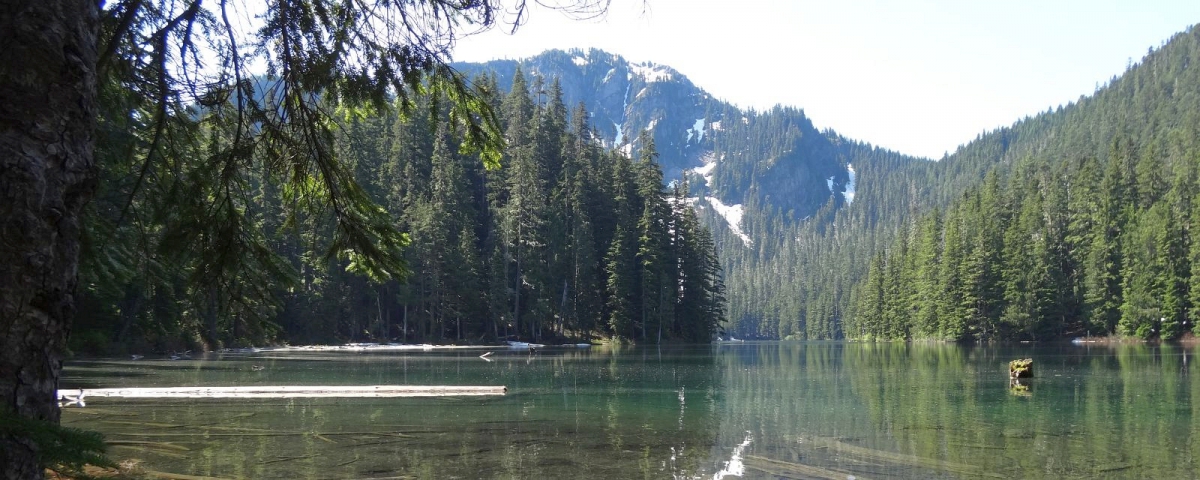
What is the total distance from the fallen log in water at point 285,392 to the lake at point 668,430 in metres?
0.81

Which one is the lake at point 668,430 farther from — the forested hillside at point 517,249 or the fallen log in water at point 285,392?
the forested hillside at point 517,249

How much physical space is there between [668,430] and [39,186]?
1380 cm

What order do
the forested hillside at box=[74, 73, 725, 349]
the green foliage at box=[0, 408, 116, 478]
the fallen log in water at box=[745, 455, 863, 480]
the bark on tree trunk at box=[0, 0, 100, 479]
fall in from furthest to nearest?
the forested hillside at box=[74, 73, 725, 349], the fallen log in water at box=[745, 455, 863, 480], the bark on tree trunk at box=[0, 0, 100, 479], the green foliage at box=[0, 408, 116, 478]

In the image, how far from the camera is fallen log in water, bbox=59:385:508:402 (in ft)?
61.1

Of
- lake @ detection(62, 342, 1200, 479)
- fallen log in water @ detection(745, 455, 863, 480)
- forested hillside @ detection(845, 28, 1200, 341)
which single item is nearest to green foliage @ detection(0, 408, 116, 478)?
lake @ detection(62, 342, 1200, 479)

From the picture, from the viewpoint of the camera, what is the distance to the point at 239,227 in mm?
6109

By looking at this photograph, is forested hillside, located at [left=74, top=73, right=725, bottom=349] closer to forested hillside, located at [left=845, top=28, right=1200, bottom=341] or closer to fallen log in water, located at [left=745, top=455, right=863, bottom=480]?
forested hillside, located at [left=845, top=28, right=1200, bottom=341]

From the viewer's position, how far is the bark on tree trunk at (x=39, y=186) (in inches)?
119

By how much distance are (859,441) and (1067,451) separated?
3.47 m

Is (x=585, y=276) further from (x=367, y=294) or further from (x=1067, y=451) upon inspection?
(x=1067, y=451)

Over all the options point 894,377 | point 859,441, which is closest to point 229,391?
point 859,441

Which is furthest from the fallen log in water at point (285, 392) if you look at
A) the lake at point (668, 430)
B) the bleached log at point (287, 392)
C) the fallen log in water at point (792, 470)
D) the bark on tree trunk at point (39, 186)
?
the bark on tree trunk at point (39, 186)

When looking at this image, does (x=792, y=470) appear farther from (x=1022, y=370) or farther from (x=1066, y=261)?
(x=1066, y=261)

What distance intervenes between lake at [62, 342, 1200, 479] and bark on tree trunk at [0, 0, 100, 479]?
8285 millimetres
